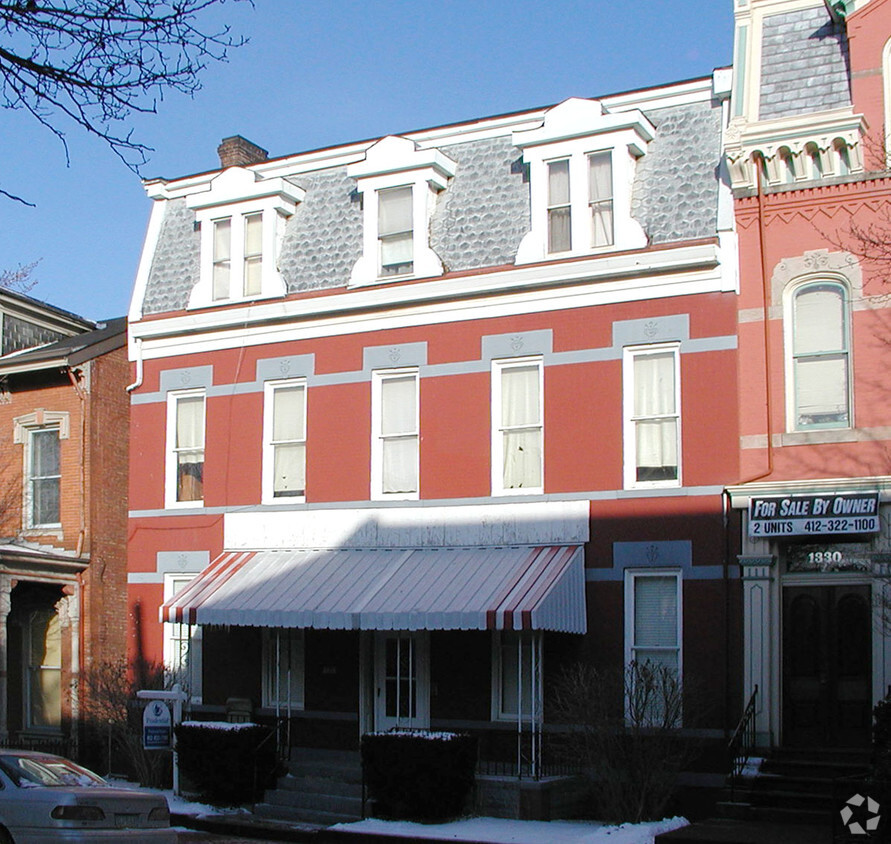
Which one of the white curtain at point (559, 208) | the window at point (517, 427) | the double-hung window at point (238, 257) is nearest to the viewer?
the window at point (517, 427)

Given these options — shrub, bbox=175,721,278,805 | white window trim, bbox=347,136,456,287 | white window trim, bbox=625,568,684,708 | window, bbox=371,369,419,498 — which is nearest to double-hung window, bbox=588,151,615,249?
white window trim, bbox=347,136,456,287

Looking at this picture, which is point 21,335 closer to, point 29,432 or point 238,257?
point 29,432

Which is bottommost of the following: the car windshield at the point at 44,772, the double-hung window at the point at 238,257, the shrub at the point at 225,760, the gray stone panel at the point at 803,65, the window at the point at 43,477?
the shrub at the point at 225,760

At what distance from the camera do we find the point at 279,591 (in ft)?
66.9

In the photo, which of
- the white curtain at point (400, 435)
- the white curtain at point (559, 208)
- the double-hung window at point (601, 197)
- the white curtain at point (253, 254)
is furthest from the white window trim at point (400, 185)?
the double-hung window at point (601, 197)

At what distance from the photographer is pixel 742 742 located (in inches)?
695

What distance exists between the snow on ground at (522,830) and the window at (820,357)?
574 centimetres

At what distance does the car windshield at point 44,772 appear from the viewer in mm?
13180

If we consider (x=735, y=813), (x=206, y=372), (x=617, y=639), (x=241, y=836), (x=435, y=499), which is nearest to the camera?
(x=735, y=813)

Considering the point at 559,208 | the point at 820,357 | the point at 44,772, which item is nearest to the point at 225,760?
the point at 44,772

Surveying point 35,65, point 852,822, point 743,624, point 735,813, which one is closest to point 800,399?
point 743,624

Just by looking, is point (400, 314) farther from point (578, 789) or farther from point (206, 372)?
point (578, 789)

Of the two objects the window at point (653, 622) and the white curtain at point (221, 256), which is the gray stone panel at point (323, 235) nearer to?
the white curtain at point (221, 256)

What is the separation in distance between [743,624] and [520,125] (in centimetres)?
881
